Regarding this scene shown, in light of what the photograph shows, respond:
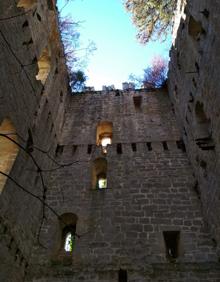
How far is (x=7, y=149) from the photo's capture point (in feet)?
25.7

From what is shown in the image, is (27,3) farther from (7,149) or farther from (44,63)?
(7,149)

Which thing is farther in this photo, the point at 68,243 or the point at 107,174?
the point at 107,174

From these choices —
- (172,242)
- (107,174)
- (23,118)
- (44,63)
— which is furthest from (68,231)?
(44,63)

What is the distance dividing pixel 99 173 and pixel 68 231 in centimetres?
266

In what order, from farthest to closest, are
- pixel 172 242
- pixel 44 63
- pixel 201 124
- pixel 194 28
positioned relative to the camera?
pixel 44 63, pixel 194 28, pixel 201 124, pixel 172 242

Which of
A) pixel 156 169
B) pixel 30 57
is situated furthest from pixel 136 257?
pixel 30 57

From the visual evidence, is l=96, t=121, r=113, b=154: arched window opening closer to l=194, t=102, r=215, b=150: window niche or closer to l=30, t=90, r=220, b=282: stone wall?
l=30, t=90, r=220, b=282: stone wall

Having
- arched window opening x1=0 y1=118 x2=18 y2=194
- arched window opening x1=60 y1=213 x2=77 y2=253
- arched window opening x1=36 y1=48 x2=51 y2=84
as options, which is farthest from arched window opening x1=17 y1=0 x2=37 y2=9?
arched window opening x1=60 y1=213 x2=77 y2=253

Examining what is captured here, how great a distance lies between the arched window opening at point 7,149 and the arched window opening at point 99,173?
12.7 feet

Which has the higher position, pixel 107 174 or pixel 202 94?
pixel 202 94

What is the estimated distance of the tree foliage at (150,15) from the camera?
482 inches

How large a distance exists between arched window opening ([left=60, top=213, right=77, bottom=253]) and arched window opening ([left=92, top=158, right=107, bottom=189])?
1.66 m

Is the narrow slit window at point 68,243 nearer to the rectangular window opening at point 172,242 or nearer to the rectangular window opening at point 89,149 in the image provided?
the rectangular window opening at point 172,242

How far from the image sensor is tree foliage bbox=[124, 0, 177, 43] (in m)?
12.2
